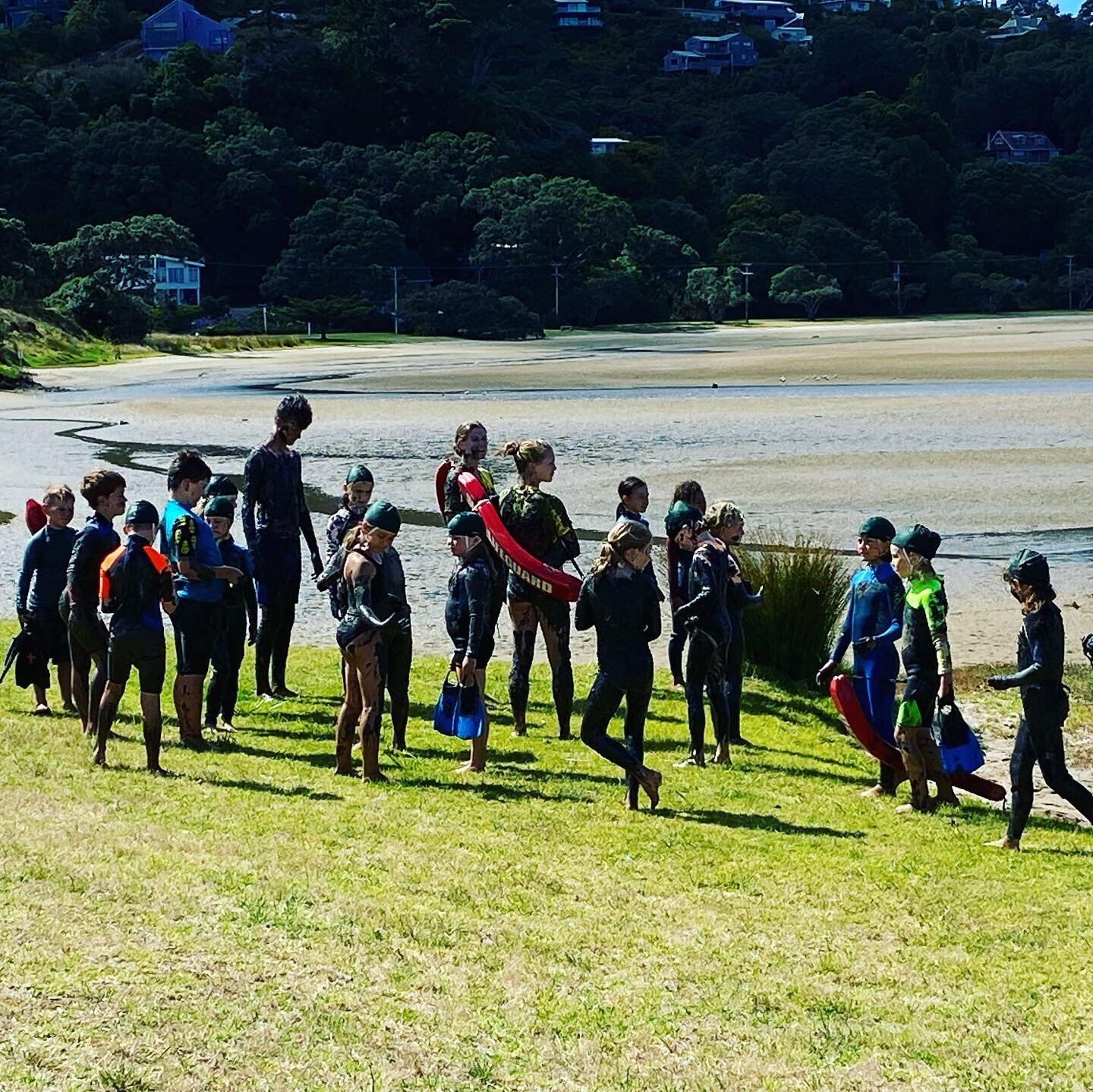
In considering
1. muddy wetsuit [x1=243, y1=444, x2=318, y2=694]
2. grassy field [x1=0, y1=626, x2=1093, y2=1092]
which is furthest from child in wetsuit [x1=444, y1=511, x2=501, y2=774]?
muddy wetsuit [x1=243, y1=444, x2=318, y2=694]

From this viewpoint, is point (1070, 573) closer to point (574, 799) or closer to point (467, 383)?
point (574, 799)

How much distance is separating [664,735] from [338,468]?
61.9 feet

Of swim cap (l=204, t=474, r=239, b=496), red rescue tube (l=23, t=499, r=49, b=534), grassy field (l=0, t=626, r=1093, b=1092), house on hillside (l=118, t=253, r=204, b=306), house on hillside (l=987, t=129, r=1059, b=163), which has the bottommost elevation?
grassy field (l=0, t=626, r=1093, b=1092)

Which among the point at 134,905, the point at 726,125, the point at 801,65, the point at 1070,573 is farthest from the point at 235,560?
the point at 801,65

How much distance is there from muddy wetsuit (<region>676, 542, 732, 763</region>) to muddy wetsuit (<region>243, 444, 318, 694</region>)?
2.90 m

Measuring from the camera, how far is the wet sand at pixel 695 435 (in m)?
21.0

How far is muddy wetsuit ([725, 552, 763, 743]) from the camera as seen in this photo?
10602mm

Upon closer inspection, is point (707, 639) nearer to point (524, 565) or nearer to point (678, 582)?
point (524, 565)

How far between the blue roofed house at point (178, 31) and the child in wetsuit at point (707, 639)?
573 ft

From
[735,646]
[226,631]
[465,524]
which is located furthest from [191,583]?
[735,646]

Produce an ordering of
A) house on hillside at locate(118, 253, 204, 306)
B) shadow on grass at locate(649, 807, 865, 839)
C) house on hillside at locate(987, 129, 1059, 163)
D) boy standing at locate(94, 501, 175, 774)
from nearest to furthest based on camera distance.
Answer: shadow on grass at locate(649, 807, 865, 839) < boy standing at locate(94, 501, 175, 774) < house on hillside at locate(118, 253, 204, 306) < house on hillside at locate(987, 129, 1059, 163)

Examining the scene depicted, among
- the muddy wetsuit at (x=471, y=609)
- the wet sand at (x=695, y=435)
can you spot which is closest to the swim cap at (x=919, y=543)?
the muddy wetsuit at (x=471, y=609)

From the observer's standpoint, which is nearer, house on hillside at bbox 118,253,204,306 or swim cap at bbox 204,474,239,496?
swim cap at bbox 204,474,239,496

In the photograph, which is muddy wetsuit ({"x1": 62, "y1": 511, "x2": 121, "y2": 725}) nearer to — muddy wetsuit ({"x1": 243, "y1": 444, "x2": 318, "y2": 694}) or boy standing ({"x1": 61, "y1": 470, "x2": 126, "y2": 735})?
boy standing ({"x1": 61, "y1": 470, "x2": 126, "y2": 735})
